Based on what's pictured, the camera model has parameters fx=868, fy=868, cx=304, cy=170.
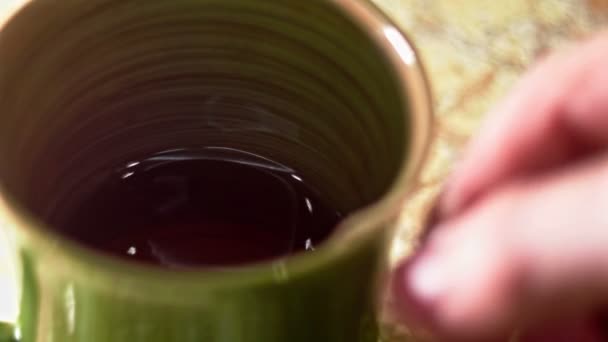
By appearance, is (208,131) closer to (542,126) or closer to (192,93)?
(192,93)

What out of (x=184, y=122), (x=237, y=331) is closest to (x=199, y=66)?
(x=184, y=122)

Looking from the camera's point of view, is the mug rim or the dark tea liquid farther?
the dark tea liquid

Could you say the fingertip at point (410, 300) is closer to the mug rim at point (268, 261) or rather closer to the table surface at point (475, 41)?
the mug rim at point (268, 261)

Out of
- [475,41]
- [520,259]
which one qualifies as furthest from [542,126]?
[475,41]

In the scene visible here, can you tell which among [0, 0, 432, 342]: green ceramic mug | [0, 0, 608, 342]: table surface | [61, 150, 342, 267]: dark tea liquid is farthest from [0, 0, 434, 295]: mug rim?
[0, 0, 608, 342]: table surface

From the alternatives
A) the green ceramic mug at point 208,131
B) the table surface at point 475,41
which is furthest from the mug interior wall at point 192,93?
the table surface at point 475,41

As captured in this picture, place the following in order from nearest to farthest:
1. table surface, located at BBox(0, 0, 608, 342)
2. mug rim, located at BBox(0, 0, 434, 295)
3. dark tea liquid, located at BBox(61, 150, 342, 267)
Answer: mug rim, located at BBox(0, 0, 434, 295), dark tea liquid, located at BBox(61, 150, 342, 267), table surface, located at BBox(0, 0, 608, 342)

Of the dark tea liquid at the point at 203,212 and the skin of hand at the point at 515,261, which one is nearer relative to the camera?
the skin of hand at the point at 515,261

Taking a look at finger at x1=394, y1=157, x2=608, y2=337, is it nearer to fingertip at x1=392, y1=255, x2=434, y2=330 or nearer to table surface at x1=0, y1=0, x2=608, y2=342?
fingertip at x1=392, y1=255, x2=434, y2=330
